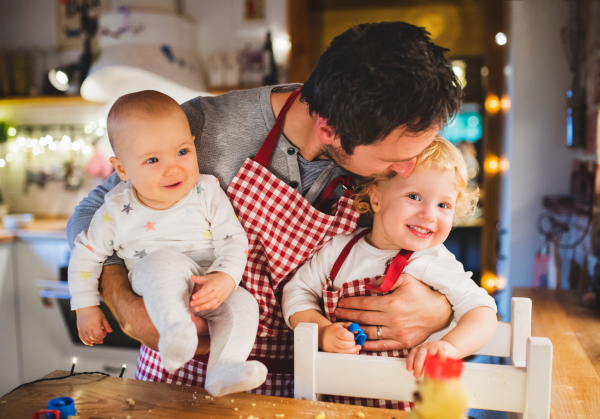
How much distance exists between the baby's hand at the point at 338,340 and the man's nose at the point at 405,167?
0.30 metres

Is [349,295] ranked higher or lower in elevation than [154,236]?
lower

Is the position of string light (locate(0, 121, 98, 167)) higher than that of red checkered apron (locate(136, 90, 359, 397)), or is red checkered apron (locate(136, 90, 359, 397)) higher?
string light (locate(0, 121, 98, 167))

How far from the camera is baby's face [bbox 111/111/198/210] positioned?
732mm

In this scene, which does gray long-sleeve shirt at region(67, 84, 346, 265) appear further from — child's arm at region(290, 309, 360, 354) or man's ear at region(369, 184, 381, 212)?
child's arm at region(290, 309, 360, 354)

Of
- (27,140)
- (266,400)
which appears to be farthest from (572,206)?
(27,140)

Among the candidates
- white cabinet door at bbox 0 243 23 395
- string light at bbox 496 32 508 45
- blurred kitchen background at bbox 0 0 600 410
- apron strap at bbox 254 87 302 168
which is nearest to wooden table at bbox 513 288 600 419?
blurred kitchen background at bbox 0 0 600 410

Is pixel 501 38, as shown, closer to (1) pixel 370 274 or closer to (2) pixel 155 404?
(1) pixel 370 274

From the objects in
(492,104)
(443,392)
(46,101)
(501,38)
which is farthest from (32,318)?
(501,38)

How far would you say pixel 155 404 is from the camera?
2.20ft

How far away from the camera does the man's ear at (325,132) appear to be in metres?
0.78

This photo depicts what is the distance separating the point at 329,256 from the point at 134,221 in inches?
15.9

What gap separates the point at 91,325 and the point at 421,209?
2.10 ft

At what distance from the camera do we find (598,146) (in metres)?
1.65

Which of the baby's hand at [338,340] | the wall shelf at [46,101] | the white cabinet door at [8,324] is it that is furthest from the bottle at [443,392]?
the wall shelf at [46,101]
